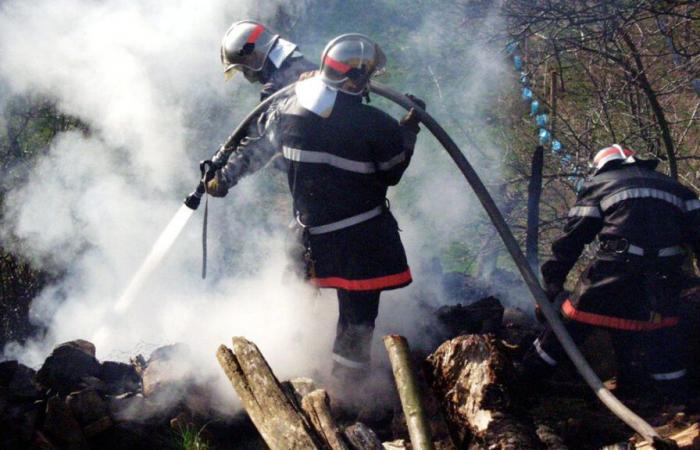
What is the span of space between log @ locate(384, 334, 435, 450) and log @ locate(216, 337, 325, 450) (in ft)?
1.34

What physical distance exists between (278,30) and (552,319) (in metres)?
5.31

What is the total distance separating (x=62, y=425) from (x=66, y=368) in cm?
52

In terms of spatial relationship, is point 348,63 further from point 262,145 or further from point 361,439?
point 361,439

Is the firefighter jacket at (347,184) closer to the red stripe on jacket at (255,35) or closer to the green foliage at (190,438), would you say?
the red stripe on jacket at (255,35)

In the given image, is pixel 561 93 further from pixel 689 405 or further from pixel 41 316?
pixel 41 316

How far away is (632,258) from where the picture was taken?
13.6 feet

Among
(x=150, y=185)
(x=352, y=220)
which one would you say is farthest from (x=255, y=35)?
(x=150, y=185)

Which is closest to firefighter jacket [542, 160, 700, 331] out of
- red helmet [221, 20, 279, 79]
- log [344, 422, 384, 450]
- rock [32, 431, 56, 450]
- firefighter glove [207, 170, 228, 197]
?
log [344, 422, 384, 450]

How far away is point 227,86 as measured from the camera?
801cm

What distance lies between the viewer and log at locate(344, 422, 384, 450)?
123 inches

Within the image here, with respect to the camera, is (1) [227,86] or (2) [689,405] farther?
(1) [227,86]

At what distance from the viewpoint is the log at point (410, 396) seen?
313 centimetres

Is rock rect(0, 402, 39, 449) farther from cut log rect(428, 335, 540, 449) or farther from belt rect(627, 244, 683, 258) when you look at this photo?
belt rect(627, 244, 683, 258)

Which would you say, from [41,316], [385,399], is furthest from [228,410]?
[41,316]
